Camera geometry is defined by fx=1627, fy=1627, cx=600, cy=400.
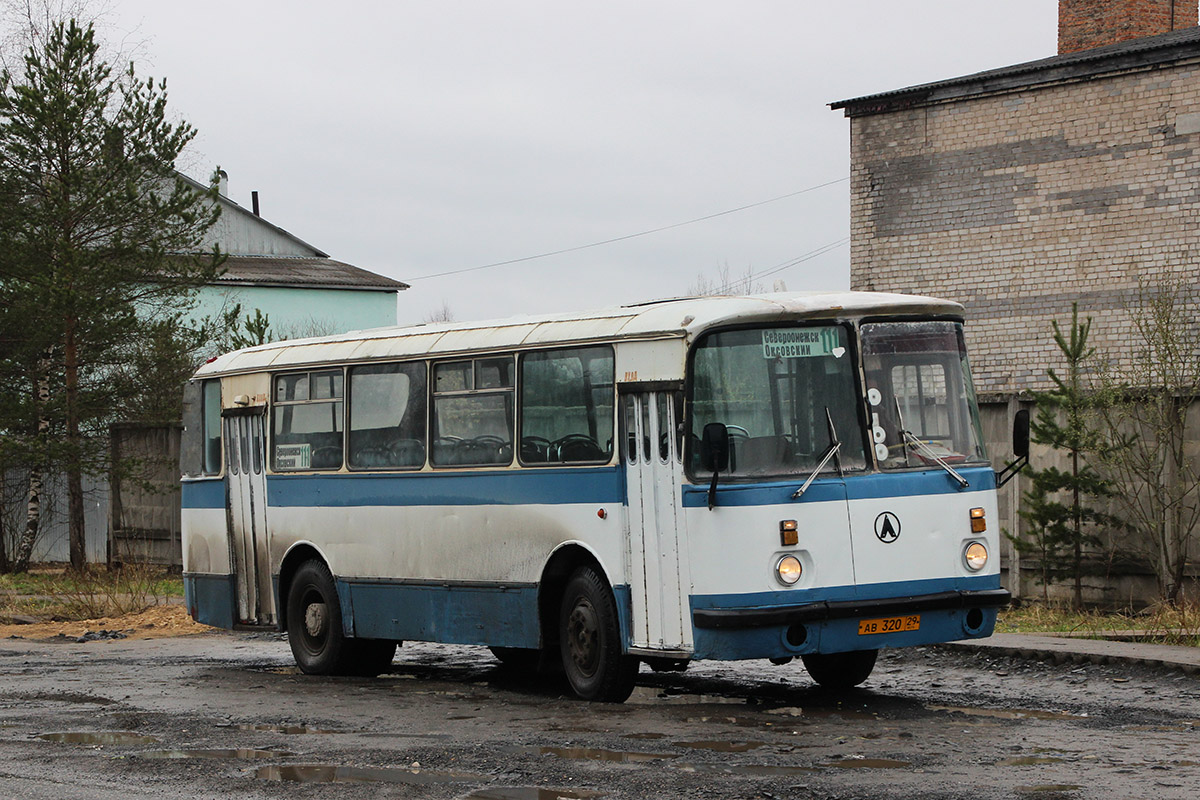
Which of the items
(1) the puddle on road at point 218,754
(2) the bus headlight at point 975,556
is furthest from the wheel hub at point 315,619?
(2) the bus headlight at point 975,556

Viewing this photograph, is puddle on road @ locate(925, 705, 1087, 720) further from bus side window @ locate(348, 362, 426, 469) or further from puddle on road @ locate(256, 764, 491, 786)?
bus side window @ locate(348, 362, 426, 469)

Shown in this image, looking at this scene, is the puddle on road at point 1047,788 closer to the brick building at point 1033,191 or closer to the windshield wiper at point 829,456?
the windshield wiper at point 829,456

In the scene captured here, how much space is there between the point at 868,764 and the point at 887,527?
244 cm

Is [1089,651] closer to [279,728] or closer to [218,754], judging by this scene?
[279,728]

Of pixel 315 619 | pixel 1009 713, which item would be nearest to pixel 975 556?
pixel 1009 713

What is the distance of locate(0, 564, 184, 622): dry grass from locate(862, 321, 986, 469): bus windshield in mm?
12893

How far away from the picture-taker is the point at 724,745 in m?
9.05

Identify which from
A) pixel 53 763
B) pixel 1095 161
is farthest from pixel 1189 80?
pixel 53 763

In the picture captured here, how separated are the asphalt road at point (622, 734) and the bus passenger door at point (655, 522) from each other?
572 mm

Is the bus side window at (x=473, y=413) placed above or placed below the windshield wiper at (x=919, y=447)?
above

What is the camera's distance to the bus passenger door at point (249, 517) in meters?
14.9

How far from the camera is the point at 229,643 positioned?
1778 cm

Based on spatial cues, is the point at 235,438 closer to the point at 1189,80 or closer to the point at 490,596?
the point at 490,596

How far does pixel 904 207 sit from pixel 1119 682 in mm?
18657
